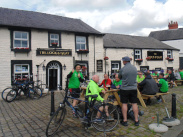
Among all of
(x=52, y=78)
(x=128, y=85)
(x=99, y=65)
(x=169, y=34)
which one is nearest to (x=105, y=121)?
(x=128, y=85)

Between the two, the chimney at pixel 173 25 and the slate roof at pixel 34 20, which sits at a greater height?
the chimney at pixel 173 25

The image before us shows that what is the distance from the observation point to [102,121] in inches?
Result: 161

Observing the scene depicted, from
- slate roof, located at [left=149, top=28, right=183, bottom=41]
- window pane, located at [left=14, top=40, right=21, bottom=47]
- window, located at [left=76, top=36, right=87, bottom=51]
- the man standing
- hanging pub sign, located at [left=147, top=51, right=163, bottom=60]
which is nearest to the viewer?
the man standing

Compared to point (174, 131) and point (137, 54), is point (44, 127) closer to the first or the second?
point (174, 131)

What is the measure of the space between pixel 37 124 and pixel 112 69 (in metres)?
12.3

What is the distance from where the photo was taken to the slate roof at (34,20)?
1182 cm

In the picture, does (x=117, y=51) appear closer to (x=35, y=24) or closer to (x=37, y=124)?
(x=35, y=24)

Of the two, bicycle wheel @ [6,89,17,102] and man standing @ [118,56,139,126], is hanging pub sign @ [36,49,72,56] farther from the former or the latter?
man standing @ [118,56,139,126]

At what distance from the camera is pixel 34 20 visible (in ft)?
43.3

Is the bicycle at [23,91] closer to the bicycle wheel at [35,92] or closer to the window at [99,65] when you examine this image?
the bicycle wheel at [35,92]

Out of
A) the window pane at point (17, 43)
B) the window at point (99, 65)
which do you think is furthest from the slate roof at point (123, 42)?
the window pane at point (17, 43)

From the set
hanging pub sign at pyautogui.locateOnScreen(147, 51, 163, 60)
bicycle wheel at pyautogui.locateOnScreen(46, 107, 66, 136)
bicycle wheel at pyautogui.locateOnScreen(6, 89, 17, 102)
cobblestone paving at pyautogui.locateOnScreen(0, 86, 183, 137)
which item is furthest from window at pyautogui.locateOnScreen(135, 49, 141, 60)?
bicycle wheel at pyautogui.locateOnScreen(46, 107, 66, 136)

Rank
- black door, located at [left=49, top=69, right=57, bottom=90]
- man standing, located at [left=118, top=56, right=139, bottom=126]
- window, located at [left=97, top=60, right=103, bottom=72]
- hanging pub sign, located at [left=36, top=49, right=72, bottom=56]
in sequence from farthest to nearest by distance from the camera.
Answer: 1. window, located at [left=97, top=60, right=103, bottom=72]
2. black door, located at [left=49, top=69, right=57, bottom=90]
3. hanging pub sign, located at [left=36, top=49, right=72, bottom=56]
4. man standing, located at [left=118, top=56, right=139, bottom=126]

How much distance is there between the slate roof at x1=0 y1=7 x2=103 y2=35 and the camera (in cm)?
1182
